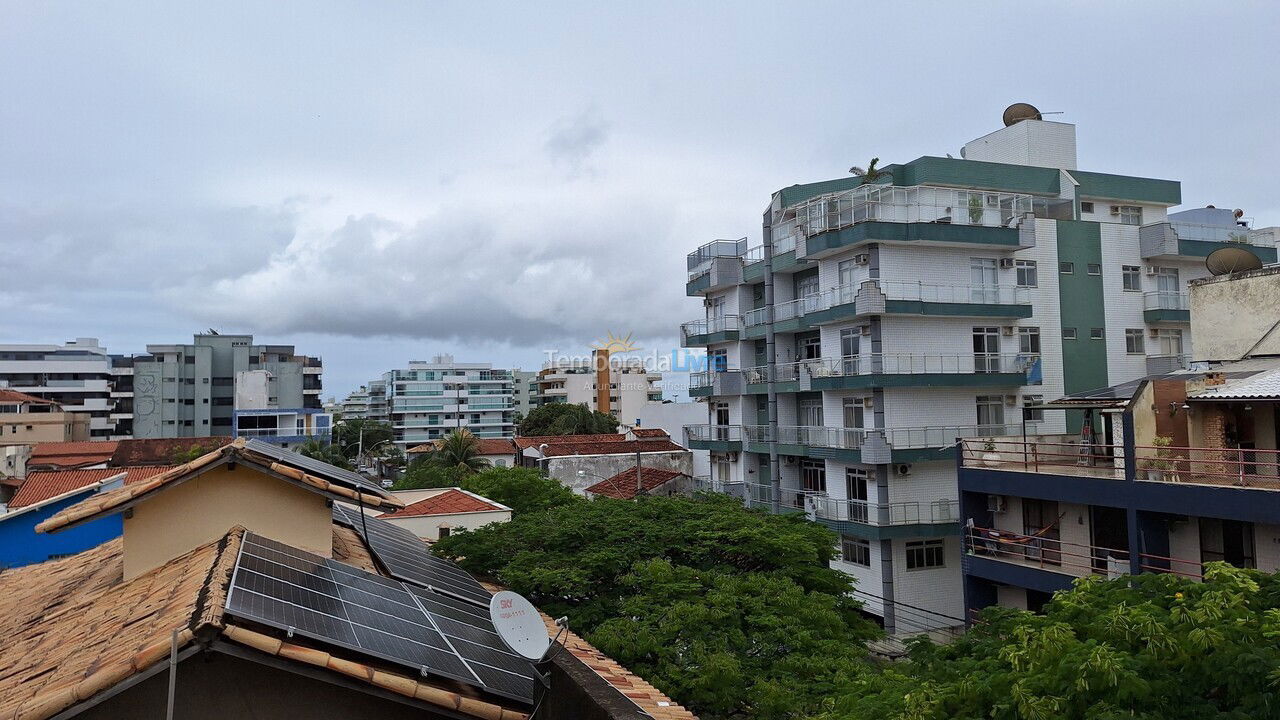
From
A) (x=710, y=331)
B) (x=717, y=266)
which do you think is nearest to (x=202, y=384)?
(x=710, y=331)

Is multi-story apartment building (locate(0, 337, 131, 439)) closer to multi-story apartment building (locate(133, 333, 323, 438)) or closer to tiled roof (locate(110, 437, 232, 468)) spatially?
multi-story apartment building (locate(133, 333, 323, 438))

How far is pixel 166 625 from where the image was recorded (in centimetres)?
617

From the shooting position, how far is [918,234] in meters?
29.4

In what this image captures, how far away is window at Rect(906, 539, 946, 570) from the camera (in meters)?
29.6

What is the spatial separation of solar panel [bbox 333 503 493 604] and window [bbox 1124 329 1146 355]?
104 feet

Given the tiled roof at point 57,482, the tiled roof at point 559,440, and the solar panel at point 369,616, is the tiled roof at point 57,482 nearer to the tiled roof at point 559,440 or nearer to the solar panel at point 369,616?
the solar panel at point 369,616

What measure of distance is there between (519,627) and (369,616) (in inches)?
62.4

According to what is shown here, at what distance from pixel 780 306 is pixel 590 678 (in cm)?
2957

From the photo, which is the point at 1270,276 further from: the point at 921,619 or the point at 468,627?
the point at 468,627

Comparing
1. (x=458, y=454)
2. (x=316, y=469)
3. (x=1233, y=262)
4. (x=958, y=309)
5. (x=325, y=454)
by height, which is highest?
(x=1233, y=262)

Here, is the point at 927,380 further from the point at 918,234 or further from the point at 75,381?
the point at 75,381

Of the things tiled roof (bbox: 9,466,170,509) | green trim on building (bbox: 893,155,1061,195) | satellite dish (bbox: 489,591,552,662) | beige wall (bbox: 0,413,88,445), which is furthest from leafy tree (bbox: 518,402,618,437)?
satellite dish (bbox: 489,591,552,662)

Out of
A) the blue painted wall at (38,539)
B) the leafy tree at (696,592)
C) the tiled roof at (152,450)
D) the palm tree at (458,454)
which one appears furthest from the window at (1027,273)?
the tiled roof at (152,450)

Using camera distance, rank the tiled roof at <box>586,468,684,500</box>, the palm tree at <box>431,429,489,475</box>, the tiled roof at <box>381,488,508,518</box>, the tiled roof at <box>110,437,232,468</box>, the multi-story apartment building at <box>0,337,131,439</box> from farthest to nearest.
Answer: the multi-story apartment building at <box>0,337,131,439</box>
the palm tree at <box>431,429,489,475</box>
the tiled roof at <box>110,437,232,468</box>
the tiled roof at <box>586,468,684,500</box>
the tiled roof at <box>381,488,508,518</box>
